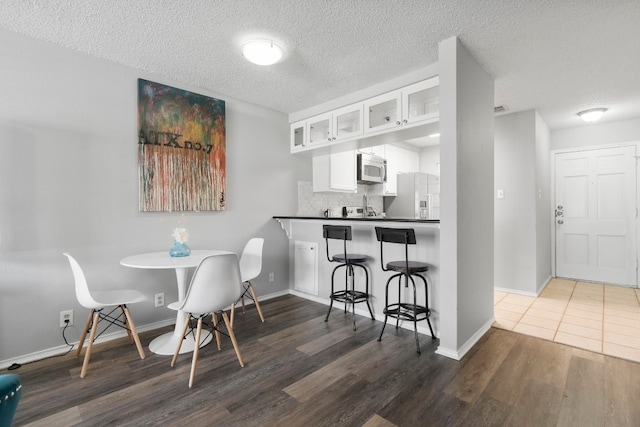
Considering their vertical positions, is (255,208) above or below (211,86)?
below

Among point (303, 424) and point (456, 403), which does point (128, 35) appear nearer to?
point (303, 424)

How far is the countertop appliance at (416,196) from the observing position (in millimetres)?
5727

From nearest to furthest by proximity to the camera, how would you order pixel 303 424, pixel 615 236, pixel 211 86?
pixel 303 424 → pixel 211 86 → pixel 615 236

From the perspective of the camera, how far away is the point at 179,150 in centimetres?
314

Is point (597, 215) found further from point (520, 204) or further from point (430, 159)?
point (430, 159)

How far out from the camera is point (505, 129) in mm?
4277

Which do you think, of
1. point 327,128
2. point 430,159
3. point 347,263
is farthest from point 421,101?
point 430,159

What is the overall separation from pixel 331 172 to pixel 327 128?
803 mm

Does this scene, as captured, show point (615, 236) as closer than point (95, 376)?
No

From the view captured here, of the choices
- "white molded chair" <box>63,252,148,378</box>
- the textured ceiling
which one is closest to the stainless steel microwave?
the textured ceiling

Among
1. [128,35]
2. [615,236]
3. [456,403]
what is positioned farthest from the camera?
[615,236]

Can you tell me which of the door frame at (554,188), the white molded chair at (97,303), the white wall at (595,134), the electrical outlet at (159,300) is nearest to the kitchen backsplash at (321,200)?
the electrical outlet at (159,300)

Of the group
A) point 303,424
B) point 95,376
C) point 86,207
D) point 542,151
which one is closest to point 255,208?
point 86,207

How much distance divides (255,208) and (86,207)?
5.57 feet
